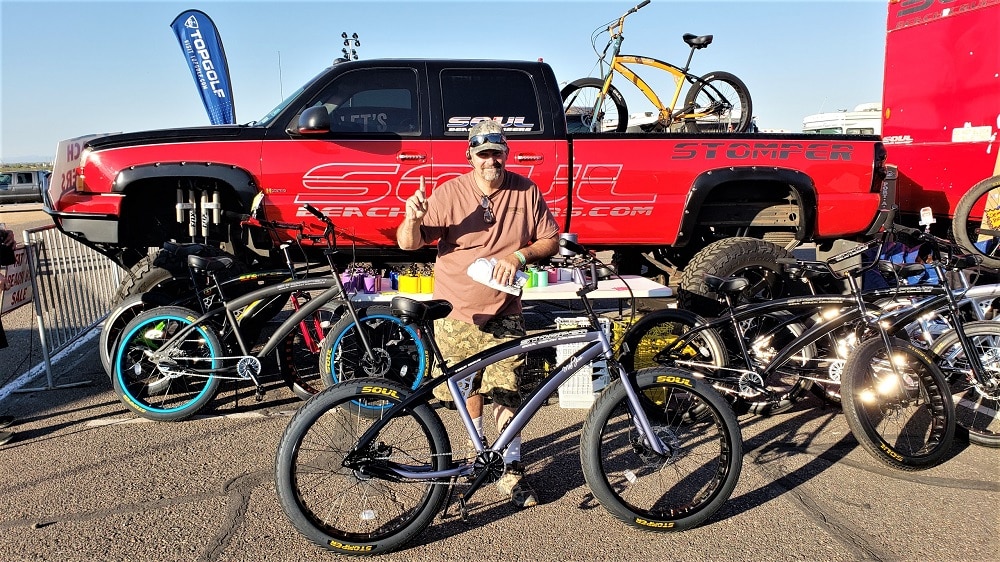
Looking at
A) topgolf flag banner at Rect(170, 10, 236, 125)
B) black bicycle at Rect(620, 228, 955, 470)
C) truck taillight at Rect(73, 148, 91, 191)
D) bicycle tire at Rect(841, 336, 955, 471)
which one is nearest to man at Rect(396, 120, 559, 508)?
black bicycle at Rect(620, 228, 955, 470)

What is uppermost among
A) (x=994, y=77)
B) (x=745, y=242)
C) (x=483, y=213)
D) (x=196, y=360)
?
(x=994, y=77)

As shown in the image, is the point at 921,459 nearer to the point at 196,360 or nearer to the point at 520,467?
the point at 520,467

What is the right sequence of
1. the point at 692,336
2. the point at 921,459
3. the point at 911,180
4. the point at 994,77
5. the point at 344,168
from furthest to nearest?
the point at 911,180 < the point at 994,77 < the point at 344,168 < the point at 692,336 < the point at 921,459

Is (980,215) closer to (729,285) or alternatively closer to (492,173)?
(729,285)

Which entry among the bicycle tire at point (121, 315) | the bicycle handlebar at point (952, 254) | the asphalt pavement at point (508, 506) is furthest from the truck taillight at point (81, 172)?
the bicycle handlebar at point (952, 254)

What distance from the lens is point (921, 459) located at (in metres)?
3.70

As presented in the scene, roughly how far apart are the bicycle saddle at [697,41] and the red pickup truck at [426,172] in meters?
2.48

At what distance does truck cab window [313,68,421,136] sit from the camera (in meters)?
5.43

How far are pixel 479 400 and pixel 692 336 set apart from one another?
160 centimetres

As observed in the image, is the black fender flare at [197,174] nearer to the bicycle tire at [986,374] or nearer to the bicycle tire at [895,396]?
the bicycle tire at [895,396]

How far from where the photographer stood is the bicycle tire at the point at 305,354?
15.9ft

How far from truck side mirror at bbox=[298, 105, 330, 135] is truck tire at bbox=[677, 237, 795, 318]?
302 centimetres

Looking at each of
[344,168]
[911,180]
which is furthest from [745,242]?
[911,180]

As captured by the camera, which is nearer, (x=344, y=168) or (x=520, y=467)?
(x=520, y=467)
